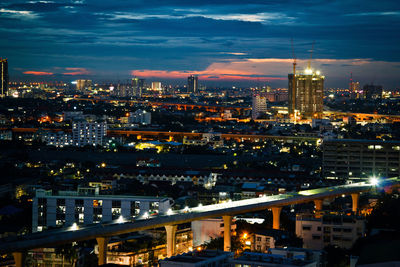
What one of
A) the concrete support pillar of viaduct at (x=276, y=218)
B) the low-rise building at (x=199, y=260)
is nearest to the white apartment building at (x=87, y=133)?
the concrete support pillar of viaduct at (x=276, y=218)

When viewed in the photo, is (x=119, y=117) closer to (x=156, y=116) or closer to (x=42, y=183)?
(x=156, y=116)

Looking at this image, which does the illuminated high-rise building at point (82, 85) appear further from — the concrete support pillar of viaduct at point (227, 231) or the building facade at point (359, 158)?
the concrete support pillar of viaduct at point (227, 231)

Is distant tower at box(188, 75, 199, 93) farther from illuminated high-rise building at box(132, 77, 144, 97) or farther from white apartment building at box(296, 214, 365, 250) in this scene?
white apartment building at box(296, 214, 365, 250)

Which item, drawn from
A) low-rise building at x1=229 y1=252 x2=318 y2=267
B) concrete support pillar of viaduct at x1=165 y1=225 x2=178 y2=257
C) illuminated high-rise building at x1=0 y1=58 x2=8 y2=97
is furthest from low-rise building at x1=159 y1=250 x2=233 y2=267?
illuminated high-rise building at x1=0 y1=58 x2=8 y2=97

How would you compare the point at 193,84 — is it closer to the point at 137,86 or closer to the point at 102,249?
the point at 137,86

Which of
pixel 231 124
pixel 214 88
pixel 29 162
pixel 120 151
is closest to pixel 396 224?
pixel 29 162

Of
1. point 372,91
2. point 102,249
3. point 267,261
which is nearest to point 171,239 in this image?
point 102,249
